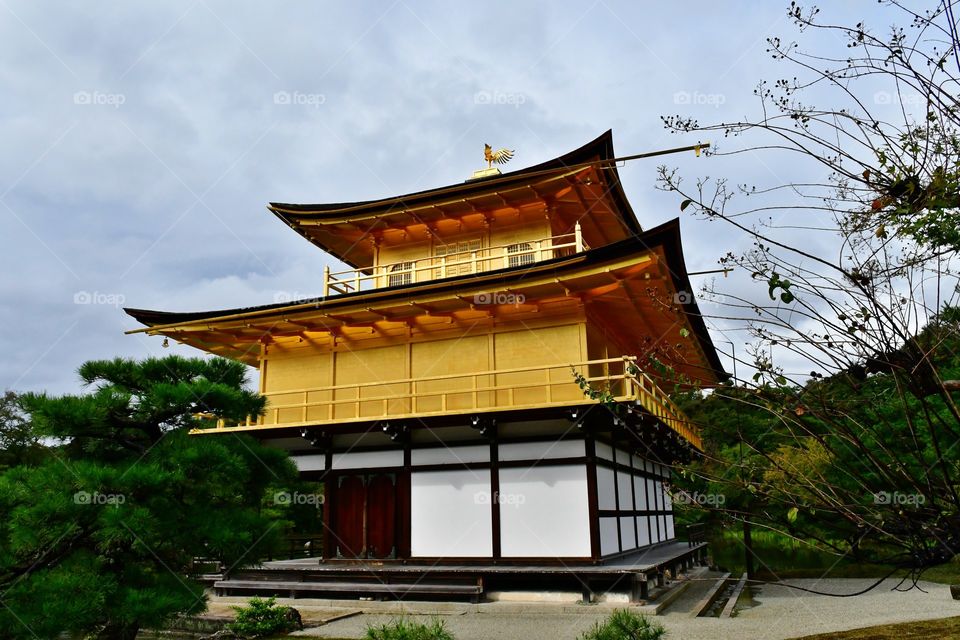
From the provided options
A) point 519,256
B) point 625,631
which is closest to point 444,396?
point 519,256

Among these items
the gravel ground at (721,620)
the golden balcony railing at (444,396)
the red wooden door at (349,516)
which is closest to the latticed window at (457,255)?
the golden balcony railing at (444,396)

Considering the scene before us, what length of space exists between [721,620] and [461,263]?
32.6 ft

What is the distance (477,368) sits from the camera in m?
16.0

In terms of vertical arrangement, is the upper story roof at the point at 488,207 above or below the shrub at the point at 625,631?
above

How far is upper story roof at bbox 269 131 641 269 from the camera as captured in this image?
55.2 feet

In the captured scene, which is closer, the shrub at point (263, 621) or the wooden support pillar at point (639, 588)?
the shrub at point (263, 621)

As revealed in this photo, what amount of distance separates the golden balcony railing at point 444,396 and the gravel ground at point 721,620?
3.99m

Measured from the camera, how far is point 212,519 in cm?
639

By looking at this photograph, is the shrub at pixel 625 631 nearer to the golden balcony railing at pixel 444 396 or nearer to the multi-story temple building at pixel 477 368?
the multi-story temple building at pixel 477 368

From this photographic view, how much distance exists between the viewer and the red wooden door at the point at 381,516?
15.2 metres

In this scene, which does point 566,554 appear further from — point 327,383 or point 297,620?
point 327,383

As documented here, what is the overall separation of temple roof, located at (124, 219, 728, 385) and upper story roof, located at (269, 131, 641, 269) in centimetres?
288

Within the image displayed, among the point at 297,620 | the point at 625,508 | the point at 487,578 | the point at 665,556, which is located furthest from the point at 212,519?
the point at 665,556

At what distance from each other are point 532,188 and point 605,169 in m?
1.97
